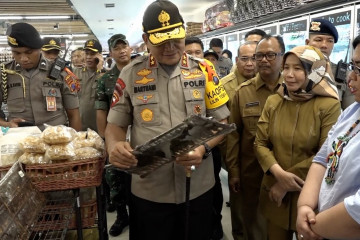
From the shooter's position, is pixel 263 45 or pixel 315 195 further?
pixel 263 45

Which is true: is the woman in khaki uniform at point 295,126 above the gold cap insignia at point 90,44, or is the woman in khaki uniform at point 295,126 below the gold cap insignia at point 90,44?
below

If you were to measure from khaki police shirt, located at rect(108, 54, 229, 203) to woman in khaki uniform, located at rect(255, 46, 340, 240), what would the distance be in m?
0.51

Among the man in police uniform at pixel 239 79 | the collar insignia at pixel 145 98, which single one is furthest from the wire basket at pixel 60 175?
the man in police uniform at pixel 239 79

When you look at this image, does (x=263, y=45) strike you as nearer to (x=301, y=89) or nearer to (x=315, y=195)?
(x=301, y=89)

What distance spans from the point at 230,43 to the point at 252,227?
5517mm

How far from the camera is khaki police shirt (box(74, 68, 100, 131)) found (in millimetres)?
3783

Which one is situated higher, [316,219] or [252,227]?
[316,219]

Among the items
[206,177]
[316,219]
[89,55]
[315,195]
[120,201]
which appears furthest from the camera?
[89,55]

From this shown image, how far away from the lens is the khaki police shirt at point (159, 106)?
1.66 metres

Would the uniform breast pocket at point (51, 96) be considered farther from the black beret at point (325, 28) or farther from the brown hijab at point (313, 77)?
the black beret at point (325, 28)

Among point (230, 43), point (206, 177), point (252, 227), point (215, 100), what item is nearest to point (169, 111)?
point (215, 100)

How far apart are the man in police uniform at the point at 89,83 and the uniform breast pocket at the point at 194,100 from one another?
92.7 inches

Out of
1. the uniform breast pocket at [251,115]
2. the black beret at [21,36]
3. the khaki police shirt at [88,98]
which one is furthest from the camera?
the khaki police shirt at [88,98]

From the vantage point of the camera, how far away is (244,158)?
2508 mm
